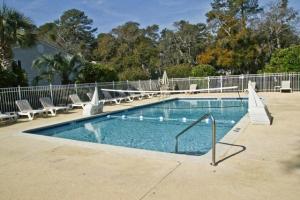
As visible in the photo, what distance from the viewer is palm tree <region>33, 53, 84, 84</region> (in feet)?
57.8

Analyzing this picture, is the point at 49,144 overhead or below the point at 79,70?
below

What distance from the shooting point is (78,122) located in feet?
37.9

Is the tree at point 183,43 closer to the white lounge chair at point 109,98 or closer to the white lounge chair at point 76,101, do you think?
the white lounge chair at point 109,98

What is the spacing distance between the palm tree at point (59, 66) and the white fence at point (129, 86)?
2.08 m

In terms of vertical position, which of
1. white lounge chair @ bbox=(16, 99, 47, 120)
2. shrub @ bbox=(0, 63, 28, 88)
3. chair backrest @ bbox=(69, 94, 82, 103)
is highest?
shrub @ bbox=(0, 63, 28, 88)

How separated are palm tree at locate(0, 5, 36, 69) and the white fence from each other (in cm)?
261

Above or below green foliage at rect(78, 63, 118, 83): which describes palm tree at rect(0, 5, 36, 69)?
above

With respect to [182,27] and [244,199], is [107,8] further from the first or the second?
[244,199]

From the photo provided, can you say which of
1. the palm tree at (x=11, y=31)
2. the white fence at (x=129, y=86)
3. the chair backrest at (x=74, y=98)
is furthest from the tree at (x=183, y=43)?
the palm tree at (x=11, y=31)

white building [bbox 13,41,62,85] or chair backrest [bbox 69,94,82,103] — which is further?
white building [bbox 13,41,62,85]

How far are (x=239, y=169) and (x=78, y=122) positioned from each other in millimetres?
8177

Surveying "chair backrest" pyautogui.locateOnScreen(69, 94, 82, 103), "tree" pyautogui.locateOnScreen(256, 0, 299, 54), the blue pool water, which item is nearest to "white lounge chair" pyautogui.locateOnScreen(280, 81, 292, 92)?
the blue pool water

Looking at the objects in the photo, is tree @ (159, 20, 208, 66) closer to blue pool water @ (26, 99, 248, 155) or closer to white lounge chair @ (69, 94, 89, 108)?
white lounge chair @ (69, 94, 89, 108)

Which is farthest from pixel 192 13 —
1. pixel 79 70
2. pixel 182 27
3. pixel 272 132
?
pixel 272 132
